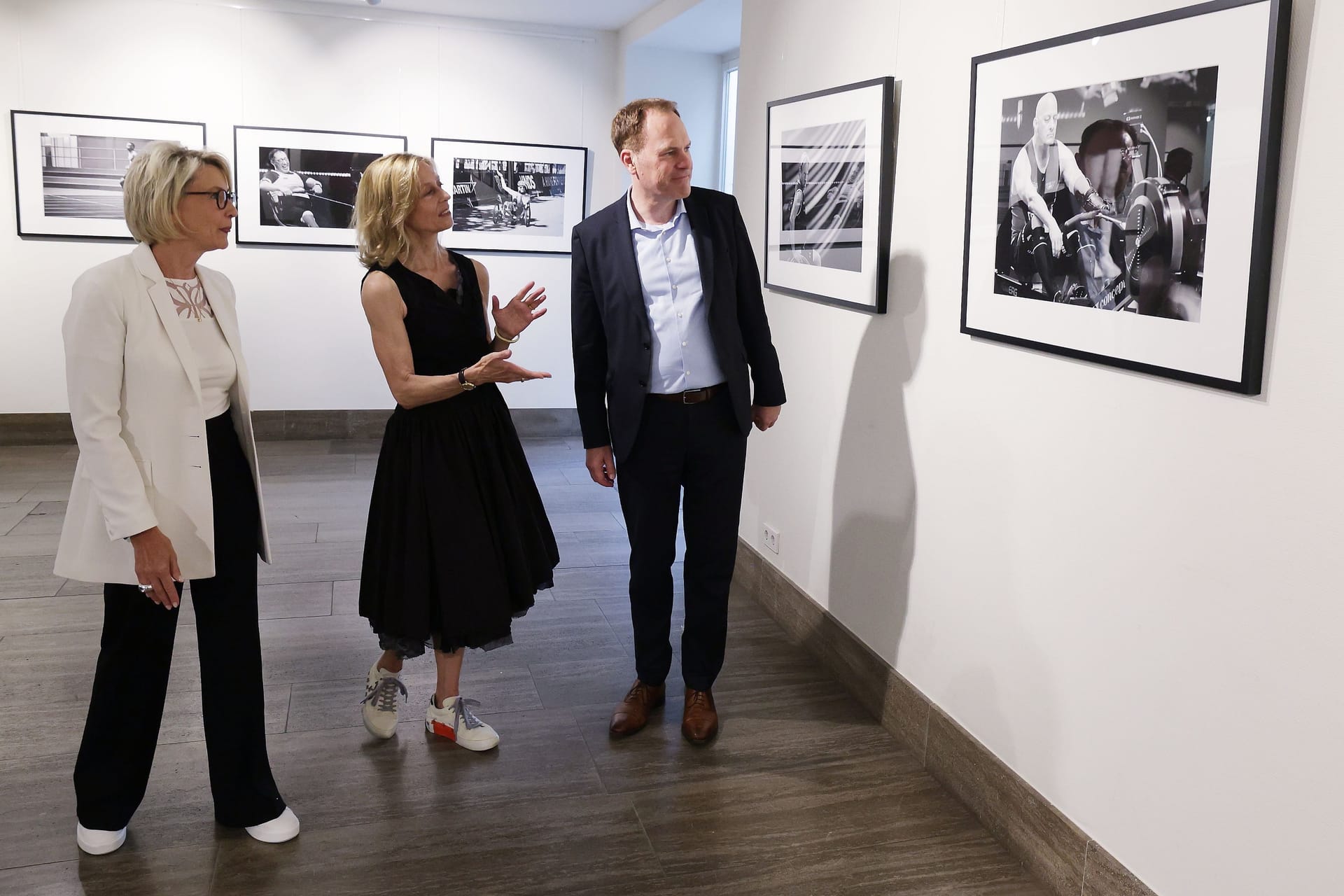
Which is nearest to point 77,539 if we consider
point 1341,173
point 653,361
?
point 653,361

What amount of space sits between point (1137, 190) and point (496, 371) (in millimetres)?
1531

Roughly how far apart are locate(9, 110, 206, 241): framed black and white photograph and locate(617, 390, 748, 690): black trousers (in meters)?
5.09

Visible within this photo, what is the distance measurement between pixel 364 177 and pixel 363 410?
16.0 ft

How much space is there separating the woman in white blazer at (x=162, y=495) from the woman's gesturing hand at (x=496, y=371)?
0.55 m

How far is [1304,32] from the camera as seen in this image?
1.79m

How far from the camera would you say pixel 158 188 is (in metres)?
2.23

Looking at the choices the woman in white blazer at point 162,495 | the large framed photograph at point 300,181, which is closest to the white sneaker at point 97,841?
the woman in white blazer at point 162,495

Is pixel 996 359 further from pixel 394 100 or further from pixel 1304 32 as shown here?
pixel 394 100

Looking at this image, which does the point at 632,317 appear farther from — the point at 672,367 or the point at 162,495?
the point at 162,495

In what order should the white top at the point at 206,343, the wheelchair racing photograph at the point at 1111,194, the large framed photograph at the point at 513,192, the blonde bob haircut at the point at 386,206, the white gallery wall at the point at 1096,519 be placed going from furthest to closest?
the large framed photograph at the point at 513,192 < the blonde bob haircut at the point at 386,206 < the white top at the point at 206,343 < the wheelchair racing photograph at the point at 1111,194 < the white gallery wall at the point at 1096,519

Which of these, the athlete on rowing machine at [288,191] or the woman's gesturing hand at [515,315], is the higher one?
the athlete on rowing machine at [288,191]

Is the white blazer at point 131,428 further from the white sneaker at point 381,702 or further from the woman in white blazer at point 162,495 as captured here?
the white sneaker at point 381,702

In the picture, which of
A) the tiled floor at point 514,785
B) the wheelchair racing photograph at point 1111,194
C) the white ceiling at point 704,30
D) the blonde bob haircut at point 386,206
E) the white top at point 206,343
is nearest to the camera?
the wheelchair racing photograph at point 1111,194

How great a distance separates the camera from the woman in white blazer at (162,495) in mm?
2195
